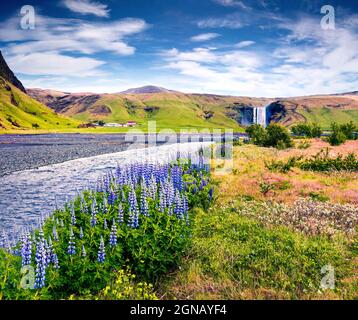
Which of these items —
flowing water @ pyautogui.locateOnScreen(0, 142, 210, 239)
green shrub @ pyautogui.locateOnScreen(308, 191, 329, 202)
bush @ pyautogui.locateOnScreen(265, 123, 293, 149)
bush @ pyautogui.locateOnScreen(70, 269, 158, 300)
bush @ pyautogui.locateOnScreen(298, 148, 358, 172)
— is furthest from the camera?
bush @ pyautogui.locateOnScreen(265, 123, 293, 149)

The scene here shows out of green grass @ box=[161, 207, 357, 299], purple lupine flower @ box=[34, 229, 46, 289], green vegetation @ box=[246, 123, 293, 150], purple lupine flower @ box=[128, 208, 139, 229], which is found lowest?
green grass @ box=[161, 207, 357, 299]

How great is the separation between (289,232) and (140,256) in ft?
17.0

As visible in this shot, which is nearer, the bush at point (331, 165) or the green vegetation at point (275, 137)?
the bush at point (331, 165)

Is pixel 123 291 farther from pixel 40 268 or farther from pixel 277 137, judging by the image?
pixel 277 137

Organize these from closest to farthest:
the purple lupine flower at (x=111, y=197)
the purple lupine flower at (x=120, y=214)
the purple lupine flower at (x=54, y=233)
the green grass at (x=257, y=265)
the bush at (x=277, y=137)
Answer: the purple lupine flower at (x=54, y=233), the green grass at (x=257, y=265), the purple lupine flower at (x=120, y=214), the purple lupine flower at (x=111, y=197), the bush at (x=277, y=137)

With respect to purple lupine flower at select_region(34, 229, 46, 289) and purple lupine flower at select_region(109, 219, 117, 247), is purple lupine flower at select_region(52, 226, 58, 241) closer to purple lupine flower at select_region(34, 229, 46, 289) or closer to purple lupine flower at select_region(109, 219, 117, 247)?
purple lupine flower at select_region(34, 229, 46, 289)

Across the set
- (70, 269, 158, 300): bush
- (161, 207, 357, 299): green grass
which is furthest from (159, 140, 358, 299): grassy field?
(70, 269, 158, 300): bush

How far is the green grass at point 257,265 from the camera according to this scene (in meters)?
7.37

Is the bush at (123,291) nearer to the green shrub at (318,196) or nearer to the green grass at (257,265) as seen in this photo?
the green grass at (257,265)

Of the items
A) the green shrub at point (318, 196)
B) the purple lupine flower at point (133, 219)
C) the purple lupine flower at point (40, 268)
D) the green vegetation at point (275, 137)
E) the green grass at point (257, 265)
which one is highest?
the green vegetation at point (275, 137)

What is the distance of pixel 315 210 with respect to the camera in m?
13.0

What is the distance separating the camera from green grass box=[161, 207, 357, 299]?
290 inches

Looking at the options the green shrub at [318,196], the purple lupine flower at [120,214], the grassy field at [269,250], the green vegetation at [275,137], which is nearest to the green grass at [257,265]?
the grassy field at [269,250]

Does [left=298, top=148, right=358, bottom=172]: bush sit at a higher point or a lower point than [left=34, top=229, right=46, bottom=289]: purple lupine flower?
higher
